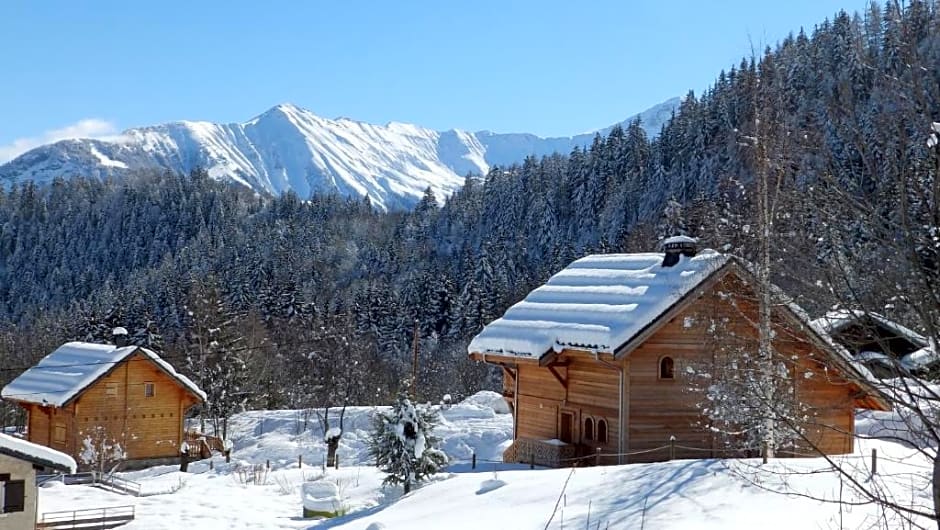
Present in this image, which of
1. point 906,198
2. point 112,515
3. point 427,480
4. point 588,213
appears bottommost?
point 112,515

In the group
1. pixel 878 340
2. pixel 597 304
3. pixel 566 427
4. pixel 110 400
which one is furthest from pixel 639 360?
pixel 110 400

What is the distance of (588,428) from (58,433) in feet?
88.6

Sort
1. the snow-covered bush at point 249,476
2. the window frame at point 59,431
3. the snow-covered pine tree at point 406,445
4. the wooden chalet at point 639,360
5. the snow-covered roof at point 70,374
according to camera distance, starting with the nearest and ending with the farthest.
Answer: the snow-covered pine tree at point 406,445
the wooden chalet at point 639,360
the snow-covered bush at point 249,476
the snow-covered roof at point 70,374
the window frame at point 59,431

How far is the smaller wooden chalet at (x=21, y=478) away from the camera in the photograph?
22.8 meters

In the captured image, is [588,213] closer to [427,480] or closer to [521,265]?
[521,265]

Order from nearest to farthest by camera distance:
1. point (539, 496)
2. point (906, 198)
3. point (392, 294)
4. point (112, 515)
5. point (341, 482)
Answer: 1. point (906, 198)
2. point (539, 496)
3. point (112, 515)
4. point (341, 482)
5. point (392, 294)

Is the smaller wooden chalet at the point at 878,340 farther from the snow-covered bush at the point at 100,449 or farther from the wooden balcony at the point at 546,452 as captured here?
the snow-covered bush at the point at 100,449

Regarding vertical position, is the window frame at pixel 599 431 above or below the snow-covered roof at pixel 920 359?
below

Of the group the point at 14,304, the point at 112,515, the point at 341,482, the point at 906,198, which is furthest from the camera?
the point at 14,304

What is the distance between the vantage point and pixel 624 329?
22094 millimetres

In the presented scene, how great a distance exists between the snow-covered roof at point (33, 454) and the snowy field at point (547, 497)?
2504 mm

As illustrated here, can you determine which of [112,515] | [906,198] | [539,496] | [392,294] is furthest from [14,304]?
[906,198]

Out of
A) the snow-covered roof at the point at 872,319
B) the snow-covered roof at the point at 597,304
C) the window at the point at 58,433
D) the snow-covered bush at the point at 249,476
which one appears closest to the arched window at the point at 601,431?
the snow-covered roof at the point at 597,304

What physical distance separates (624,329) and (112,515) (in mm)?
14764
